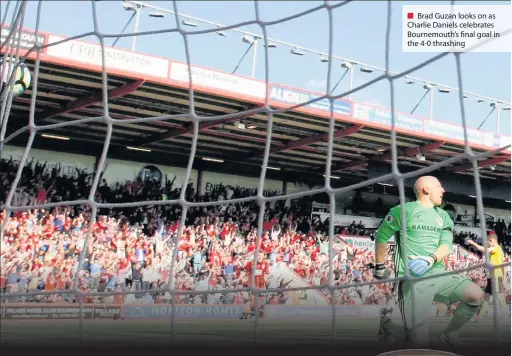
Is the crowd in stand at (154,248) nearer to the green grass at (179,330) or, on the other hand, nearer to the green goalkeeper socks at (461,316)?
the green grass at (179,330)

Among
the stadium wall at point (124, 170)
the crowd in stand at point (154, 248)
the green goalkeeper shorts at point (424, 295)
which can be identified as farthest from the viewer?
the stadium wall at point (124, 170)

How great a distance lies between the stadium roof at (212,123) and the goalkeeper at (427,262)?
16.1 ft

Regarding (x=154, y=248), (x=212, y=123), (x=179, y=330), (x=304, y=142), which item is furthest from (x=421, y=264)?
(x=304, y=142)

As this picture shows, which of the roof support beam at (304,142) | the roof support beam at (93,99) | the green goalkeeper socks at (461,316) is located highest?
the roof support beam at (304,142)

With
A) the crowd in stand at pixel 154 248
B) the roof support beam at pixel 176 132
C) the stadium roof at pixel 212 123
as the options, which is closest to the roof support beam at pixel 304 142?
the stadium roof at pixel 212 123

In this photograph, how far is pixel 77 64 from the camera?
749cm

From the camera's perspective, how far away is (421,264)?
2.67 meters

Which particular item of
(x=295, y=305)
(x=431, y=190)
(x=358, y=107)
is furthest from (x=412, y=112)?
(x=431, y=190)

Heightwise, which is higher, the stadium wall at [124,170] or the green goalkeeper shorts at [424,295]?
the stadium wall at [124,170]

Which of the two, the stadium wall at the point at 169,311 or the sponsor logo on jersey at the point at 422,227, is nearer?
the sponsor logo on jersey at the point at 422,227

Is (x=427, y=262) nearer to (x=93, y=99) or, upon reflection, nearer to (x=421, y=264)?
(x=421, y=264)

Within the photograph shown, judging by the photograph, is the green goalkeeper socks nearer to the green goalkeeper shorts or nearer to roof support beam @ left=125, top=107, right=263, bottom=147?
Answer: the green goalkeeper shorts

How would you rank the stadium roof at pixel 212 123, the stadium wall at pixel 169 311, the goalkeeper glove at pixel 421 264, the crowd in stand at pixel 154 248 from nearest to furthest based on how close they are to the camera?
the goalkeeper glove at pixel 421 264
the stadium wall at pixel 169 311
the crowd in stand at pixel 154 248
the stadium roof at pixel 212 123

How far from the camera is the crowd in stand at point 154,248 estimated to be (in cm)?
660
